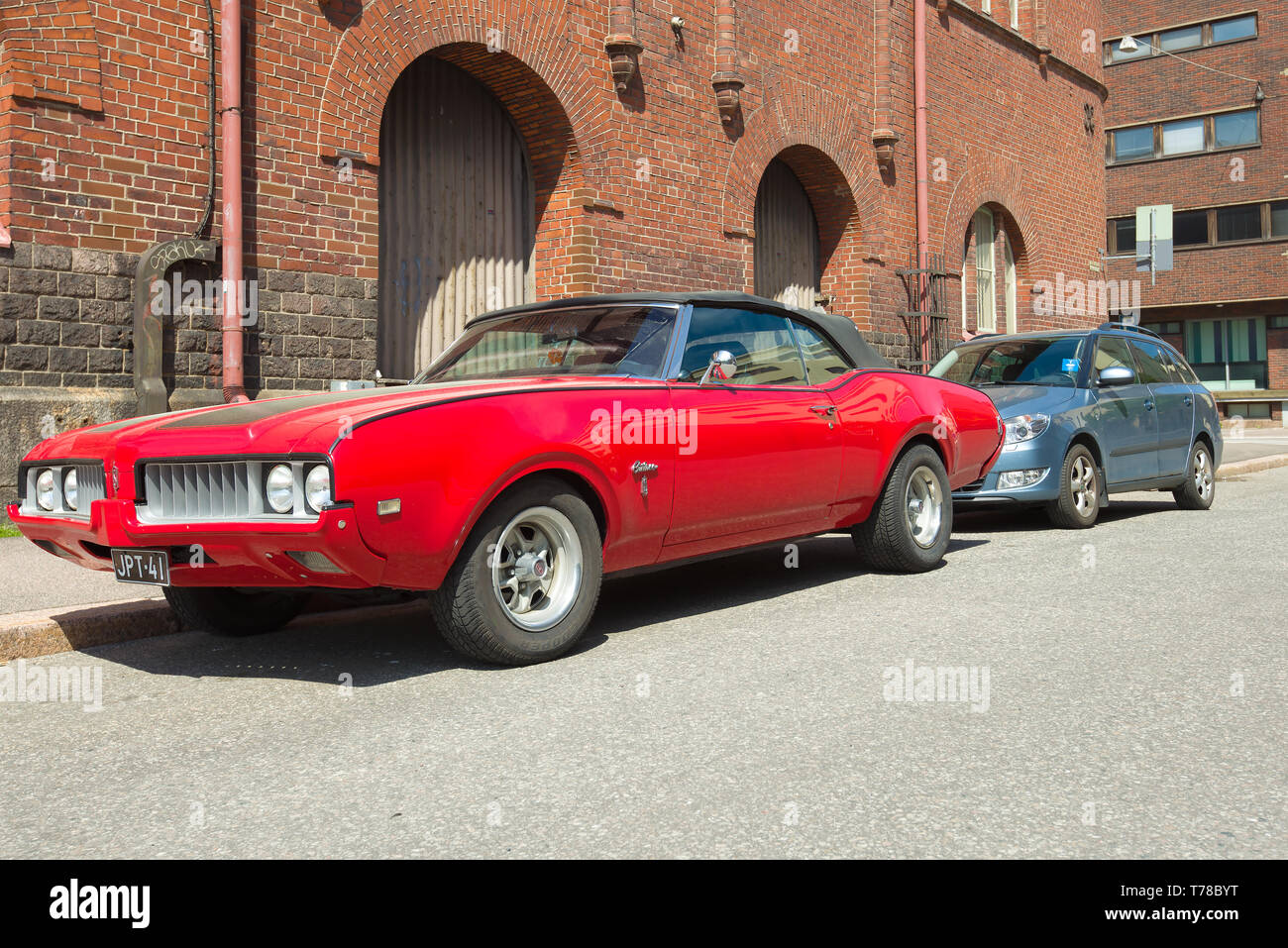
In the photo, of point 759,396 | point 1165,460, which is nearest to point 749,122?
point 1165,460

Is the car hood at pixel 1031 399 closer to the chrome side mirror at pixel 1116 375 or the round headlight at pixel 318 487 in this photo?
the chrome side mirror at pixel 1116 375

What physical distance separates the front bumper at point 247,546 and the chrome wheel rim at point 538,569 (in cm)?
64

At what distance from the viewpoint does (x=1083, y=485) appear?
367 inches

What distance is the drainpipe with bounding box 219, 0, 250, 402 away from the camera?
9.35 meters

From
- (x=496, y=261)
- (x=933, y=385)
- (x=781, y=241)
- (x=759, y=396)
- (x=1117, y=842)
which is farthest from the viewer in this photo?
(x=781, y=241)

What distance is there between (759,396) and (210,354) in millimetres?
5325

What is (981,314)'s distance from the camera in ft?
71.0

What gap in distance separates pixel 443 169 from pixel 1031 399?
613 cm

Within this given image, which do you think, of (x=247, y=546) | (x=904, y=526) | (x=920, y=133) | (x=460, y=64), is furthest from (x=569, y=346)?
(x=920, y=133)

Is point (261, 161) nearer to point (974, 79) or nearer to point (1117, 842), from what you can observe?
point (1117, 842)

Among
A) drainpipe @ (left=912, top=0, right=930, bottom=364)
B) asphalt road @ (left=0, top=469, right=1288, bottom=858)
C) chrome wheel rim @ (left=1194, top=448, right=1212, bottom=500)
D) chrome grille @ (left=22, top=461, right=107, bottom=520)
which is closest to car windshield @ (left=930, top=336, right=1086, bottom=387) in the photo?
chrome wheel rim @ (left=1194, top=448, right=1212, bottom=500)

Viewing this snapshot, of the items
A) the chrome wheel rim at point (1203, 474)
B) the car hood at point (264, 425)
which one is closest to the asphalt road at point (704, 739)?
the car hood at point (264, 425)

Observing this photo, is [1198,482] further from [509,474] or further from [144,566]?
[144,566]

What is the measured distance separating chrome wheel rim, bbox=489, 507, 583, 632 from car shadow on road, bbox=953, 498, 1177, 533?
5236 millimetres
